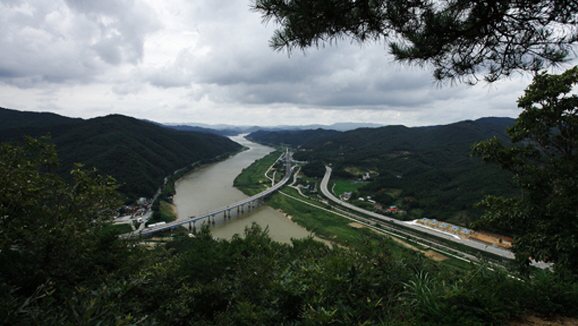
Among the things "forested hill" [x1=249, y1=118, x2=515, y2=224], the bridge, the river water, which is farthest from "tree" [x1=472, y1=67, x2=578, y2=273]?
the bridge

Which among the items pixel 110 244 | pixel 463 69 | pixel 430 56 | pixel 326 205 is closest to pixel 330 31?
pixel 430 56

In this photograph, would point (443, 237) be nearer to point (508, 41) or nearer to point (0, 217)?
point (508, 41)

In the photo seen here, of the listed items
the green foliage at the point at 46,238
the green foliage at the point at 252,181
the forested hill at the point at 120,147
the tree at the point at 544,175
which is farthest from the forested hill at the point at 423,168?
the forested hill at the point at 120,147

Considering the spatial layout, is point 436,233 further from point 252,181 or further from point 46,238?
point 252,181

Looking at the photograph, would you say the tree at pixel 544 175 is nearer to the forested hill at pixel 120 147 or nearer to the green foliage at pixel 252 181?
the green foliage at pixel 252 181

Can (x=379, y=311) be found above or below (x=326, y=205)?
above

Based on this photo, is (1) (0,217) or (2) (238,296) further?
(2) (238,296)
